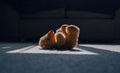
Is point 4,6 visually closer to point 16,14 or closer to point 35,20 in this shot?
point 16,14

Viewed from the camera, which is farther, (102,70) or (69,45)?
(69,45)

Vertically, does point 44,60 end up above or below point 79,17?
below

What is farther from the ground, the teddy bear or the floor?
the teddy bear

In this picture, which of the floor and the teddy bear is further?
the teddy bear

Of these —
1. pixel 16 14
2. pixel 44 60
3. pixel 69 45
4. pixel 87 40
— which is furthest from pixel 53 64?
pixel 16 14

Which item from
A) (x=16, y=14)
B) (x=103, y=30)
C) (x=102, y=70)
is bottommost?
(x=102, y=70)

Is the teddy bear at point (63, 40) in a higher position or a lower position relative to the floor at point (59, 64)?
higher

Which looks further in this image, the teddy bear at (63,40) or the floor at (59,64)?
the teddy bear at (63,40)

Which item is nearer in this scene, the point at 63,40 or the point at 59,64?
the point at 59,64
